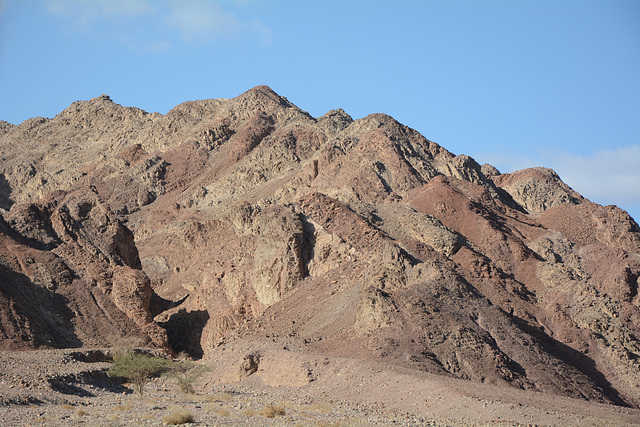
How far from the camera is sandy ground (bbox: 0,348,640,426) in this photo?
3747 cm

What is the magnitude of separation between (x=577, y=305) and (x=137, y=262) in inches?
Result: 1412

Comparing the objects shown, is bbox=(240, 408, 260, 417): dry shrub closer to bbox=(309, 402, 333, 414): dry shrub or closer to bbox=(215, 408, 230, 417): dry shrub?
bbox=(215, 408, 230, 417): dry shrub

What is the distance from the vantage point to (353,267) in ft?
201

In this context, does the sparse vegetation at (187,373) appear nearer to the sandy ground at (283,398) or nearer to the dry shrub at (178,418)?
the sandy ground at (283,398)

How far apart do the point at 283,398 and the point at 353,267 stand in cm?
1706

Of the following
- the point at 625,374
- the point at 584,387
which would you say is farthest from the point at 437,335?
the point at 625,374

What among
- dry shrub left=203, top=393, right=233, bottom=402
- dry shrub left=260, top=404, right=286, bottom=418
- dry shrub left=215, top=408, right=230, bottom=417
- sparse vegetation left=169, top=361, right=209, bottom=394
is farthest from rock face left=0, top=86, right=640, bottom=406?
dry shrub left=215, top=408, right=230, bottom=417

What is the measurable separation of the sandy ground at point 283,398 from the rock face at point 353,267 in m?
2.79

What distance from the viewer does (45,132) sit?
147875mm

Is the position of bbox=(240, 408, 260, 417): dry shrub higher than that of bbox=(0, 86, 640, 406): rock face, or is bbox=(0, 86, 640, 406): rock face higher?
bbox=(0, 86, 640, 406): rock face

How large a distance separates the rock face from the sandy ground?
2786mm

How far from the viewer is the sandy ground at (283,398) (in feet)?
123

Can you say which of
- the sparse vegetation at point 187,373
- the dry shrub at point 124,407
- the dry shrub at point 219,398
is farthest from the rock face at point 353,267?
the dry shrub at point 124,407

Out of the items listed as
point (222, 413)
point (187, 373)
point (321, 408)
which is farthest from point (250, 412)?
point (187, 373)
